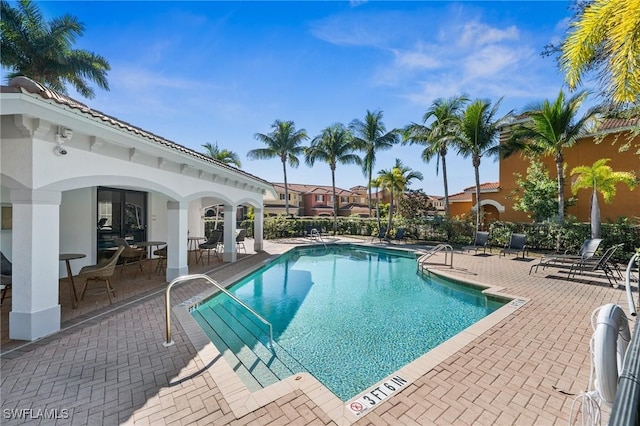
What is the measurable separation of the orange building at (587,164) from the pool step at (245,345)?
18.5m

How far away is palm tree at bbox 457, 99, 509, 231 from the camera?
18.0m

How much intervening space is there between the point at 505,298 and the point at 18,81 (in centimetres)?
1175

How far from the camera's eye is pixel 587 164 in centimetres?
1867

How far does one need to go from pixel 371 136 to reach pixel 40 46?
25.1 metres

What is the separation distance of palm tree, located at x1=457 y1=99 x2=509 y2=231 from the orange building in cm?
440

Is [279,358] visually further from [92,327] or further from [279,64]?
[279,64]

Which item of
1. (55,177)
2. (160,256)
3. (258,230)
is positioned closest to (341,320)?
(55,177)

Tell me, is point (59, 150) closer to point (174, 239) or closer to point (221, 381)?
point (174, 239)

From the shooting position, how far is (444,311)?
791 cm

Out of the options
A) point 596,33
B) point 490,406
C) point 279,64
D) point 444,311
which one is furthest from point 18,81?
point 596,33

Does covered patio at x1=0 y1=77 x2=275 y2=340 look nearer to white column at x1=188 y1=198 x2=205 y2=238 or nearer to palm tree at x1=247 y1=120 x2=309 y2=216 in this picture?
white column at x1=188 y1=198 x2=205 y2=238

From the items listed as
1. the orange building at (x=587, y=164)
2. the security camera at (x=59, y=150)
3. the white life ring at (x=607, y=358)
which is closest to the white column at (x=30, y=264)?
the security camera at (x=59, y=150)

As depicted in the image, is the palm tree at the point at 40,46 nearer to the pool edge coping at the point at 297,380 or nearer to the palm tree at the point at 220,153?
the palm tree at the point at 220,153

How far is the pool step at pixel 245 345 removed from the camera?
463cm
